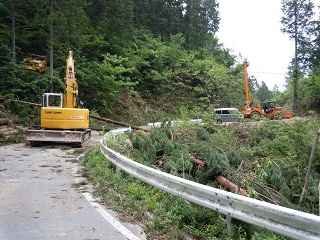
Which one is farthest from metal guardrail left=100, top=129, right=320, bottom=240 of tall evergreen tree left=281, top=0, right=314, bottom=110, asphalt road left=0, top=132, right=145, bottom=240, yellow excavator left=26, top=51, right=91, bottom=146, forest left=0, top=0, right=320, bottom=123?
tall evergreen tree left=281, top=0, right=314, bottom=110

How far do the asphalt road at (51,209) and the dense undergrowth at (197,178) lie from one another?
45 cm

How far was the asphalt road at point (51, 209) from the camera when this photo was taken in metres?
4.76

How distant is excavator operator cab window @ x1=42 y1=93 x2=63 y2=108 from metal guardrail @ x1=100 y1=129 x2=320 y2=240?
41.9 ft

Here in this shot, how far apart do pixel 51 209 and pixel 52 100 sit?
1250cm

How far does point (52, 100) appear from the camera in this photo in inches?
690

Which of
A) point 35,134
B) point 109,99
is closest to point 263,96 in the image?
point 109,99

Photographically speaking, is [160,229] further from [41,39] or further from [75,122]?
[41,39]

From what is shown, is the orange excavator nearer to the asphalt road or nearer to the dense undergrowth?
the dense undergrowth

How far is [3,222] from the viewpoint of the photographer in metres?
5.20

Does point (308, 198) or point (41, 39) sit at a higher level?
point (41, 39)

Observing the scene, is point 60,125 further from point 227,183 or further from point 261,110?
point 261,110

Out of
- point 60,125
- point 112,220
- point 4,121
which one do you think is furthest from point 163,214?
point 4,121

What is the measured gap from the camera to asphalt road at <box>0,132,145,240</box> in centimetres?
476

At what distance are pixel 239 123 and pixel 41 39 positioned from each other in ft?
61.9
